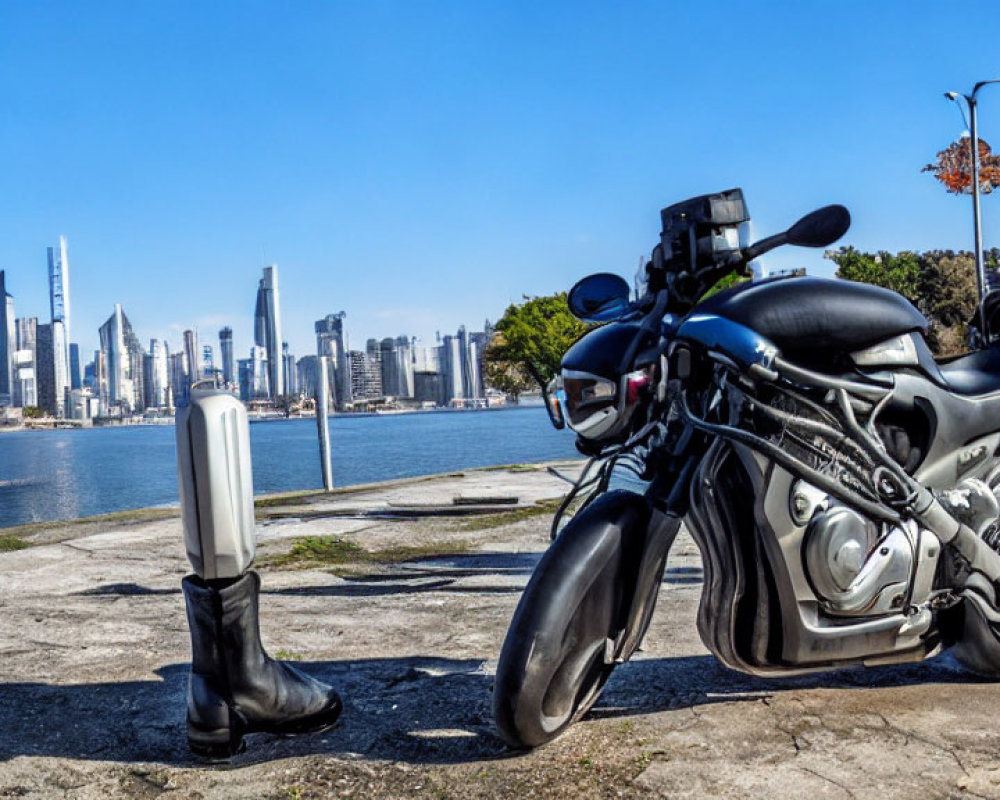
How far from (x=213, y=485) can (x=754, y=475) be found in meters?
1.54

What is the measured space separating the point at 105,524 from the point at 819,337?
8.72 m

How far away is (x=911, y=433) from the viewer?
109 inches

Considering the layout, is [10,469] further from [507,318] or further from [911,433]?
[911,433]

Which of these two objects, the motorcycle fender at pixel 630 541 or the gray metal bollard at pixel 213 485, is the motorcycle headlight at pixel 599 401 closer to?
the motorcycle fender at pixel 630 541

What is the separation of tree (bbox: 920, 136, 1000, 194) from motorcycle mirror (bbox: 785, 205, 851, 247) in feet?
95.1

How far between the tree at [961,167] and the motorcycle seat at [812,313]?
28.9 m

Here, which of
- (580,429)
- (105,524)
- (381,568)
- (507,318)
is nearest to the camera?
(580,429)

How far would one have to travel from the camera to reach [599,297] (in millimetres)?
3039

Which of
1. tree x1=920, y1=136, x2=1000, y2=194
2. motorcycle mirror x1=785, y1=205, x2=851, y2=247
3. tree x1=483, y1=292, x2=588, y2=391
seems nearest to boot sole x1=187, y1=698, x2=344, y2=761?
motorcycle mirror x1=785, y1=205, x2=851, y2=247

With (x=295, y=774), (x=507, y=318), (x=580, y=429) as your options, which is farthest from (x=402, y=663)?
(x=507, y=318)

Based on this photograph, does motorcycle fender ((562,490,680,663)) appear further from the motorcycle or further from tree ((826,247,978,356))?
tree ((826,247,978,356))

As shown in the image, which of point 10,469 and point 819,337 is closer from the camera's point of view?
point 819,337

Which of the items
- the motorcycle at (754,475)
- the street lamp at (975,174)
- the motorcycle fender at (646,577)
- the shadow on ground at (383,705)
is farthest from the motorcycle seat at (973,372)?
the street lamp at (975,174)

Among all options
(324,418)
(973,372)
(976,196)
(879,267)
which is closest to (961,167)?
(976,196)
